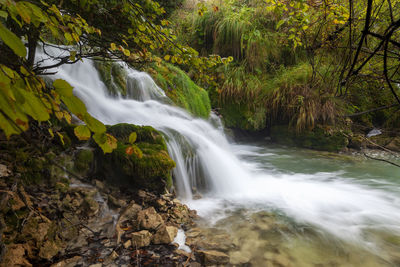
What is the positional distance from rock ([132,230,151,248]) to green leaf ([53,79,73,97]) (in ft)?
5.26

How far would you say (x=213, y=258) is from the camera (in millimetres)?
1722

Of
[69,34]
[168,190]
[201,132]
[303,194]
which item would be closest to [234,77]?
[201,132]

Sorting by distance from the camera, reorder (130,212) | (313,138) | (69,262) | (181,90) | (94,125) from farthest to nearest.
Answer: (313,138), (181,90), (130,212), (69,262), (94,125)

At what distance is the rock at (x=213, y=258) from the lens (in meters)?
1.70

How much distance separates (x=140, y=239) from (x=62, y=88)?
5.32 ft

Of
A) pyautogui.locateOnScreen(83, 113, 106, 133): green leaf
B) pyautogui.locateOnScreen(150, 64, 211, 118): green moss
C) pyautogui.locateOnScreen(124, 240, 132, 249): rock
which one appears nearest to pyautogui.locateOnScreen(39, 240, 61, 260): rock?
pyautogui.locateOnScreen(124, 240, 132, 249): rock

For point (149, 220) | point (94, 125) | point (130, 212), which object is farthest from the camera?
point (130, 212)

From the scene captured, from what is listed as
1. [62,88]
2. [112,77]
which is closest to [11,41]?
[62,88]

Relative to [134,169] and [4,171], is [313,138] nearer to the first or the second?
[134,169]

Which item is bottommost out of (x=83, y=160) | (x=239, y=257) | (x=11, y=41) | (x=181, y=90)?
(x=239, y=257)

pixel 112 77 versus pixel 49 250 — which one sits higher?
pixel 112 77

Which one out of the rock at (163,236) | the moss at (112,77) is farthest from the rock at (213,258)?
the moss at (112,77)

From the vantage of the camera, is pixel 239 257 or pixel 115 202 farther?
pixel 115 202

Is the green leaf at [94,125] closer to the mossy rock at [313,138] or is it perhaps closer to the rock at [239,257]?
the rock at [239,257]
